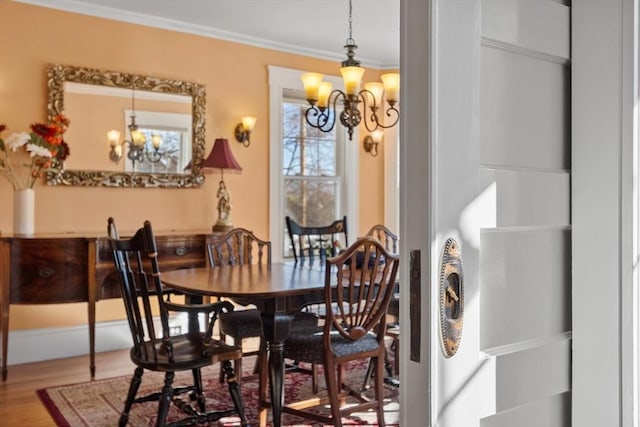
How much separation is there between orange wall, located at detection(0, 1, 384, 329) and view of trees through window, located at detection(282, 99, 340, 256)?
0.26m

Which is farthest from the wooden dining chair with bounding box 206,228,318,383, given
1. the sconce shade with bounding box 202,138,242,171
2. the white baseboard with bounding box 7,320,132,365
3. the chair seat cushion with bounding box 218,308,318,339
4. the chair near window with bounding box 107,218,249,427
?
the white baseboard with bounding box 7,320,132,365

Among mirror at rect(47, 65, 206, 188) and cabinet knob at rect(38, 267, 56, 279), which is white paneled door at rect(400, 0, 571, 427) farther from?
mirror at rect(47, 65, 206, 188)

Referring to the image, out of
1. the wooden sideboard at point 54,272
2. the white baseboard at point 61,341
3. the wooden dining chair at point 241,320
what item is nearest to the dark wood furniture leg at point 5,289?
the wooden sideboard at point 54,272

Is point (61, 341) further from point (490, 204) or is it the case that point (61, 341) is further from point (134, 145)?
point (490, 204)

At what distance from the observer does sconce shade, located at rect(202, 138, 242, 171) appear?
457 centimetres

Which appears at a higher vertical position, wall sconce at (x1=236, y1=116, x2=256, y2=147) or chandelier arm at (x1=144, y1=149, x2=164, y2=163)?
wall sconce at (x1=236, y1=116, x2=256, y2=147)

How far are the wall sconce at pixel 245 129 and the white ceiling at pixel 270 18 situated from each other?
708 millimetres

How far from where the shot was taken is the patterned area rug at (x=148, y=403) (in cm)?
293

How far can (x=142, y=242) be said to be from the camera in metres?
2.38

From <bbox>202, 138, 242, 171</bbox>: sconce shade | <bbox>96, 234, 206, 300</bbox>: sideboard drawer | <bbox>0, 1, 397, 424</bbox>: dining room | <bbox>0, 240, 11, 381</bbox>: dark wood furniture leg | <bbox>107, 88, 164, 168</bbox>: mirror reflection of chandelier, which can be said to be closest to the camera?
<bbox>0, 240, 11, 381</bbox>: dark wood furniture leg

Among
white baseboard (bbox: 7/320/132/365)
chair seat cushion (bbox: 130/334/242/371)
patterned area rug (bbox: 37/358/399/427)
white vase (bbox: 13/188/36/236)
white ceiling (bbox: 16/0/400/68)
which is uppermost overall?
white ceiling (bbox: 16/0/400/68)

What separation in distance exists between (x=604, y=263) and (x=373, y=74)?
495 cm

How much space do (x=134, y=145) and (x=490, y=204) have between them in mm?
3933

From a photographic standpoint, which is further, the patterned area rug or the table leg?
the patterned area rug
